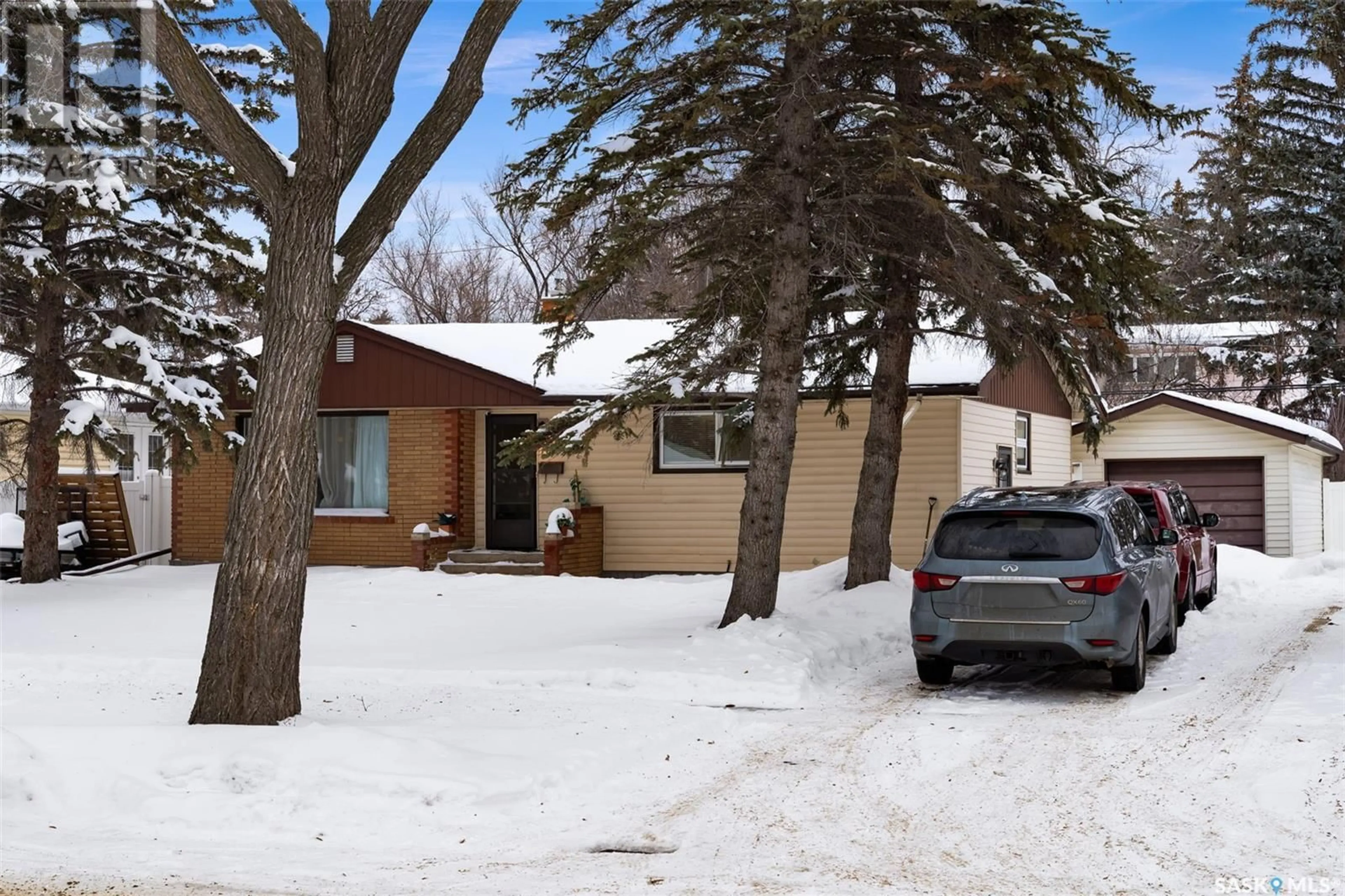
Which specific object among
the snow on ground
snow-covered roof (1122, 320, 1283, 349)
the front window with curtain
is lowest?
the snow on ground

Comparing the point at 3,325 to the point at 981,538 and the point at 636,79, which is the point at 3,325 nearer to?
the point at 636,79

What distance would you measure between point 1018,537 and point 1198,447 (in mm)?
18222

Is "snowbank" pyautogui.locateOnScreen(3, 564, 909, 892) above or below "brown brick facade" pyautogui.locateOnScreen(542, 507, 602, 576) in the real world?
below

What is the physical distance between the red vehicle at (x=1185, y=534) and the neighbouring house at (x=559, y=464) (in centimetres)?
348

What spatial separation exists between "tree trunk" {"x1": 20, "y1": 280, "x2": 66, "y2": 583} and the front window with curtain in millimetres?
4533

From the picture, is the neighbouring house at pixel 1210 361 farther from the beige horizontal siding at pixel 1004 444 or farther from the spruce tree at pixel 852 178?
the spruce tree at pixel 852 178

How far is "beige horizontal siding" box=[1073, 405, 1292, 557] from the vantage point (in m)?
26.2

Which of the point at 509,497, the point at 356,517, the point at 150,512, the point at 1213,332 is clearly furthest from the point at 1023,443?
the point at 1213,332

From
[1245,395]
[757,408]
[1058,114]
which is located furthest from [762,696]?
[1245,395]

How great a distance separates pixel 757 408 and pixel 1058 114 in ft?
14.7

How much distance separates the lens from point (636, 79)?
492 inches

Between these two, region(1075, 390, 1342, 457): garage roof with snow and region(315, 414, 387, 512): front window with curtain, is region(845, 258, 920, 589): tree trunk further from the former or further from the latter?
region(1075, 390, 1342, 457): garage roof with snow

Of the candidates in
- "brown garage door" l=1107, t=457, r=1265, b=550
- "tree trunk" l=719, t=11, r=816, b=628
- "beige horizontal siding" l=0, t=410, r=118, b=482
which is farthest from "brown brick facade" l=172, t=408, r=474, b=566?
"brown garage door" l=1107, t=457, r=1265, b=550

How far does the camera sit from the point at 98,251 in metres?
18.0
